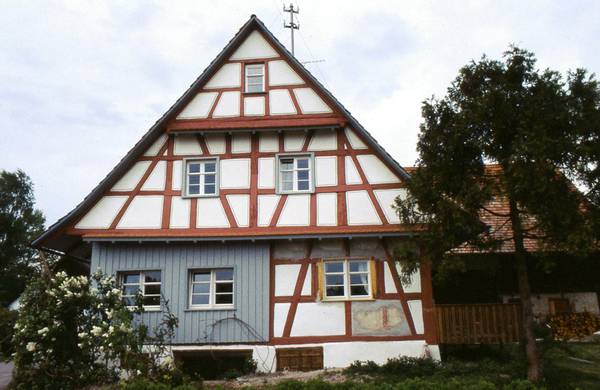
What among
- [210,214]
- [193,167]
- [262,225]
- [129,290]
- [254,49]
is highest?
[254,49]

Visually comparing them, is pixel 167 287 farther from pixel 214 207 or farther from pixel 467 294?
pixel 467 294

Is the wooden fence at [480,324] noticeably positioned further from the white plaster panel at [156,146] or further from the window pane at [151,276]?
the white plaster panel at [156,146]

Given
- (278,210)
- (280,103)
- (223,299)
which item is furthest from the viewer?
(280,103)


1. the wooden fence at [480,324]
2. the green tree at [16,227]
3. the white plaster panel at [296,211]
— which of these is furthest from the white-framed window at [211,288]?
the green tree at [16,227]

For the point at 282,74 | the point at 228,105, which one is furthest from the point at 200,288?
the point at 282,74

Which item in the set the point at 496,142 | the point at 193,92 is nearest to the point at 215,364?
the point at 193,92

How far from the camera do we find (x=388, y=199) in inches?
612

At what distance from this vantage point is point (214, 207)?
1588 centimetres

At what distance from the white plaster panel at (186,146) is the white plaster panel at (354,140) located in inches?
178

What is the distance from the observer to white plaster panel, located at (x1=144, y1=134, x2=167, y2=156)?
1645cm

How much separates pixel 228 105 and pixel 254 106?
806 mm

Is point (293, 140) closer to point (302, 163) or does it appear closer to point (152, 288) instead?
point (302, 163)

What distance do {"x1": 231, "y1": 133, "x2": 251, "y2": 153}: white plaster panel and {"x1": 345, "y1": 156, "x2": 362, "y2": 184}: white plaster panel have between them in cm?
301

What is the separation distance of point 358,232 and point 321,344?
3204 mm
